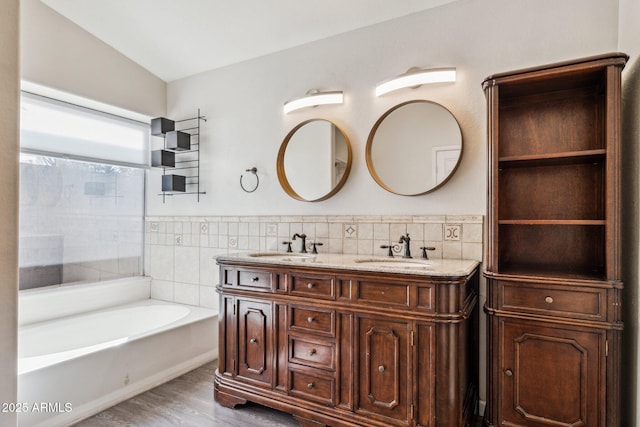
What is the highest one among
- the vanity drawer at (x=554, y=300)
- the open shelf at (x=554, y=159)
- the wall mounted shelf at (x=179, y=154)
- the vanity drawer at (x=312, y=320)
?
the wall mounted shelf at (x=179, y=154)

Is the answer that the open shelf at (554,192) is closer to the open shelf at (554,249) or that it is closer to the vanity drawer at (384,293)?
the open shelf at (554,249)

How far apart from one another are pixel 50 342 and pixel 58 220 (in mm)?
968

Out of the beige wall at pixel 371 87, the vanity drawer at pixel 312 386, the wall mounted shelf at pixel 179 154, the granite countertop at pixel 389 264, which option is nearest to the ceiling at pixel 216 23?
the beige wall at pixel 371 87

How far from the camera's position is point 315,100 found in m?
2.67

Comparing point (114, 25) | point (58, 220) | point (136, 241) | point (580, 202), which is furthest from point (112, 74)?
point (580, 202)

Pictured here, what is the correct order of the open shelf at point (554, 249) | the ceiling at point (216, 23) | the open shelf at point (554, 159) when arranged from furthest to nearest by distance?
the ceiling at point (216, 23), the open shelf at point (554, 249), the open shelf at point (554, 159)

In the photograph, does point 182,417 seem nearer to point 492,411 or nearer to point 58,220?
point 492,411

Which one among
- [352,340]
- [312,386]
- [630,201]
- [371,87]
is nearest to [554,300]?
[630,201]

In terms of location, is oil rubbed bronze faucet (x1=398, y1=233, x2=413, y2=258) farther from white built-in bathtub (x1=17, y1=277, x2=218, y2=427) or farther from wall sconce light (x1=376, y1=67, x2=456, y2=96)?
white built-in bathtub (x1=17, y1=277, x2=218, y2=427)

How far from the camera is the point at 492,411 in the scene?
6.02ft

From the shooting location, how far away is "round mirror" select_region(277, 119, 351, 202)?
2.61m

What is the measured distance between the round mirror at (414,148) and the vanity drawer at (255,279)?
38.4 inches

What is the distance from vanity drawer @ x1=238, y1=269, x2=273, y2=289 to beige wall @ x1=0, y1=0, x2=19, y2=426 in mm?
1093

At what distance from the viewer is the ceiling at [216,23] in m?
2.42
